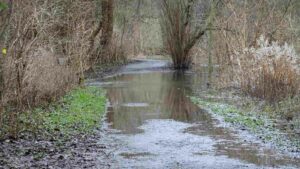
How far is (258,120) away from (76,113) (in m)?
4.48

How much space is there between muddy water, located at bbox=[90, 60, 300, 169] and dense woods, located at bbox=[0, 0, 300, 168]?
1960mm

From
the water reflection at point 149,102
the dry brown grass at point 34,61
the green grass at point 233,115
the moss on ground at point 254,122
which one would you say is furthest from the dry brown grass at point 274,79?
the dry brown grass at point 34,61

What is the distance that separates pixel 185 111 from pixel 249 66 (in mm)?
3482

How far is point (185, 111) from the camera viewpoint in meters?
13.6

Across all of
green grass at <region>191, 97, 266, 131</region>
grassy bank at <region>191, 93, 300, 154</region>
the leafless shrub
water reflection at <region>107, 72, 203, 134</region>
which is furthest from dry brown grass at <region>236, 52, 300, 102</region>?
water reflection at <region>107, 72, 203, 134</region>

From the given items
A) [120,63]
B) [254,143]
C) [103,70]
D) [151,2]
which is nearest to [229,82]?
[254,143]

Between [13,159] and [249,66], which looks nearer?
[13,159]

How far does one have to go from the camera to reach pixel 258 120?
1162 centimetres

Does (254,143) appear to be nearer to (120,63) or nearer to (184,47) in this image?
(184,47)

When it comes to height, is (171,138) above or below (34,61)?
below

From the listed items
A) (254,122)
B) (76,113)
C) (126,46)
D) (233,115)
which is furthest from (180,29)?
(254,122)

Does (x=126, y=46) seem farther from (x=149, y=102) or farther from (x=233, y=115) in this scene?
(x=233, y=115)

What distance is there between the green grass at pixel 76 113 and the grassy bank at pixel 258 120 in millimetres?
3063

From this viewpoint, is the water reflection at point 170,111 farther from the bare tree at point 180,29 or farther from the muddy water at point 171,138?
the bare tree at point 180,29
